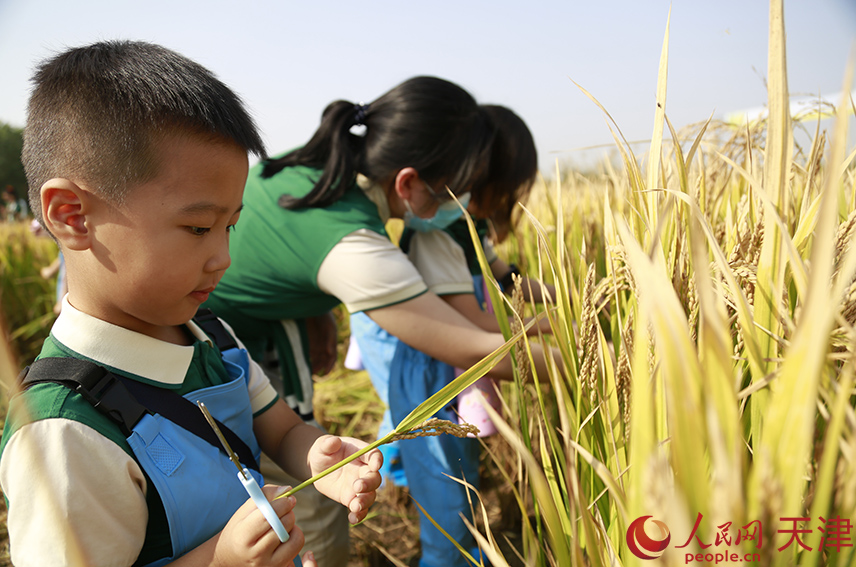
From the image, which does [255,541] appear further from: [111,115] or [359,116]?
[359,116]

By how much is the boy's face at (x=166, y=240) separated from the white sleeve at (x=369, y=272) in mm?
520

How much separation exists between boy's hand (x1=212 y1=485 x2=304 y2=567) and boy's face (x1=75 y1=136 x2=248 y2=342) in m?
0.36

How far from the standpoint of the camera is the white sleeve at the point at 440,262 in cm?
170

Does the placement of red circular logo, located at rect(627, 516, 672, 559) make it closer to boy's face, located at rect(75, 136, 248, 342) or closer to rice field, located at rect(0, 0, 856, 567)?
rice field, located at rect(0, 0, 856, 567)

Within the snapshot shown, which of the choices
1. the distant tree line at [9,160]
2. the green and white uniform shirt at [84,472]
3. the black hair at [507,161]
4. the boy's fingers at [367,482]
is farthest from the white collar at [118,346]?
the distant tree line at [9,160]

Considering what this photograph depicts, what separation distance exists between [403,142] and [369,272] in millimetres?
454

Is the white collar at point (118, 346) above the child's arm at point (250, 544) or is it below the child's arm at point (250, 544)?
above

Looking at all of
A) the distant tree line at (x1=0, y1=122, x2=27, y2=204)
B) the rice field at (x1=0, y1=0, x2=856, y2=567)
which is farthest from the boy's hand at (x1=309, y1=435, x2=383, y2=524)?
the distant tree line at (x1=0, y1=122, x2=27, y2=204)

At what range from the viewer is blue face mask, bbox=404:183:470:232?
1625 mm

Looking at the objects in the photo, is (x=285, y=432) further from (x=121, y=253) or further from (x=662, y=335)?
(x=662, y=335)

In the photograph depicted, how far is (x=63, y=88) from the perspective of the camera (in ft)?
2.74

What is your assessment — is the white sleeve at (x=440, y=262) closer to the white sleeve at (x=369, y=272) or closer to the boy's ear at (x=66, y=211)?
the white sleeve at (x=369, y=272)

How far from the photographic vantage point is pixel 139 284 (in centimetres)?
79

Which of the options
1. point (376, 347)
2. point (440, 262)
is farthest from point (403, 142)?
point (376, 347)
